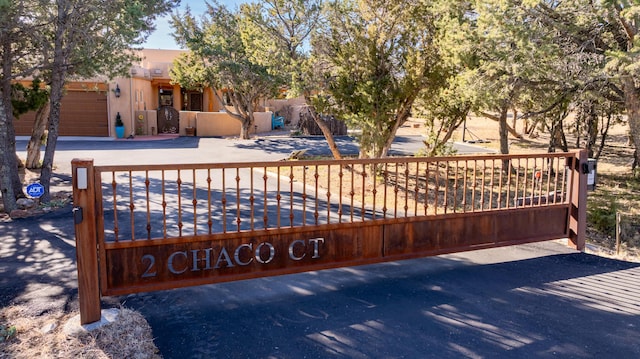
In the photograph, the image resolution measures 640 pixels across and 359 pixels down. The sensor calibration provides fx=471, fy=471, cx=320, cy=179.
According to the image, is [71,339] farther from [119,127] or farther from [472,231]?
[119,127]

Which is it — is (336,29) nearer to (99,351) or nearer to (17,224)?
(17,224)

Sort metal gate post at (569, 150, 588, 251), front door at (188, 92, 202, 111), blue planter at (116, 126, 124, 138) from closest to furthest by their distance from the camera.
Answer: metal gate post at (569, 150, 588, 251) → blue planter at (116, 126, 124, 138) → front door at (188, 92, 202, 111)

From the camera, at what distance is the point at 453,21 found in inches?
337

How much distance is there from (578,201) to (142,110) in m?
21.5

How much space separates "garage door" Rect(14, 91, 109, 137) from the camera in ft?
69.7

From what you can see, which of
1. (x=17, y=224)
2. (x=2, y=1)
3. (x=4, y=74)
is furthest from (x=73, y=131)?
(x=2, y=1)

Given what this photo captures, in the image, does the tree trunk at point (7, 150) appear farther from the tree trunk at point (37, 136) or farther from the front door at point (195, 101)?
the front door at point (195, 101)

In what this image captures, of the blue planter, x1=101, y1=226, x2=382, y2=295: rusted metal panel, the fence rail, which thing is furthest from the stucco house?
x1=101, y1=226, x2=382, y2=295: rusted metal panel

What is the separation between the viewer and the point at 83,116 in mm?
21469

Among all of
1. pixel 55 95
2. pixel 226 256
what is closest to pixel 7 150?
pixel 55 95

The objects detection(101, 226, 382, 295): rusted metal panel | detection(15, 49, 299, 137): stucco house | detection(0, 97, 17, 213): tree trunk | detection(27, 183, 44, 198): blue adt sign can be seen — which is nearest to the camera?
detection(101, 226, 382, 295): rusted metal panel

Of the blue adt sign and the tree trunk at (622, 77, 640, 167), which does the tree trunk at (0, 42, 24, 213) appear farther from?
the tree trunk at (622, 77, 640, 167)

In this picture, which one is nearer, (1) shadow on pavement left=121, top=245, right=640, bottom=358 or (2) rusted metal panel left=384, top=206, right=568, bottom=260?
(1) shadow on pavement left=121, top=245, right=640, bottom=358

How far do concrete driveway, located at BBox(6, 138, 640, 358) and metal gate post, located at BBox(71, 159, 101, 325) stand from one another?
1.67 feet
